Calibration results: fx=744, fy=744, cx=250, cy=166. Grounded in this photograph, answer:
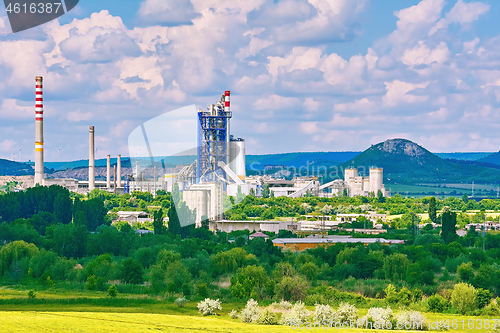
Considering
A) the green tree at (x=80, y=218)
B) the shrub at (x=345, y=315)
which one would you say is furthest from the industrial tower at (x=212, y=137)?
the shrub at (x=345, y=315)

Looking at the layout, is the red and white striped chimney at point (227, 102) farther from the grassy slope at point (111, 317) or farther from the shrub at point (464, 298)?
the shrub at point (464, 298)

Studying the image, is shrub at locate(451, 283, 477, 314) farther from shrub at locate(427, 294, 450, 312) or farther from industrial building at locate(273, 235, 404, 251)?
industrial building at locate(273, 235, 404, 251)

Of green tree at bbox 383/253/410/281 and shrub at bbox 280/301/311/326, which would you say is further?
green tree at bbox 383/253/410/281

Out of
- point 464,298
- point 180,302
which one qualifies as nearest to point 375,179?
point 464,298

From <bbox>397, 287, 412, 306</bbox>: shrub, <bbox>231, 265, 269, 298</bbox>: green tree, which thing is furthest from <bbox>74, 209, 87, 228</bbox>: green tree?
<bbox>397, 287, 412, 306</bbox>: shrub

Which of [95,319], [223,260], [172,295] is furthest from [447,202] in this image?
[95,319]

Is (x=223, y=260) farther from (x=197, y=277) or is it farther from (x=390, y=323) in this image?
(x=390, y=323)

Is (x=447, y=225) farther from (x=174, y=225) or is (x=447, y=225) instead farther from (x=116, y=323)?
(x=116, y=323)
